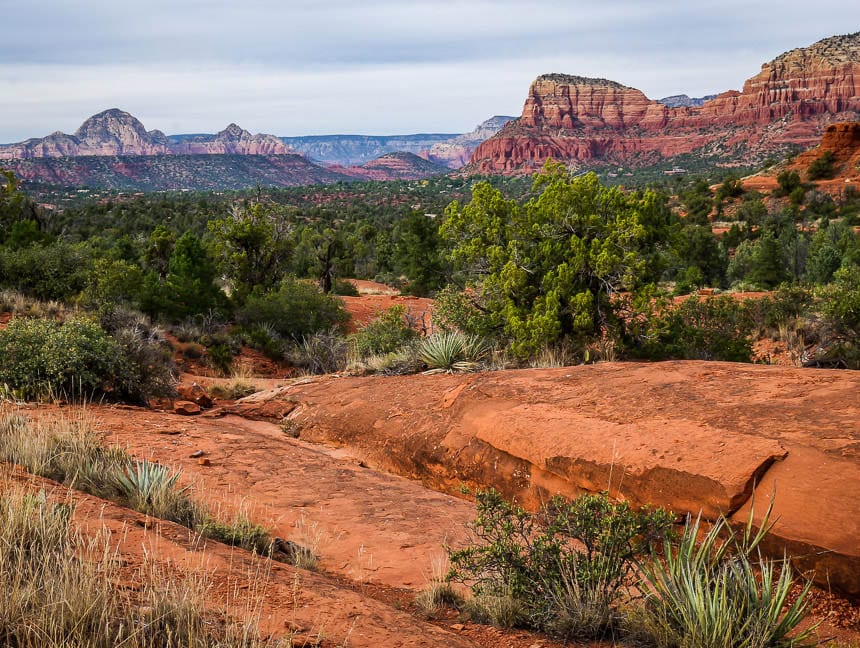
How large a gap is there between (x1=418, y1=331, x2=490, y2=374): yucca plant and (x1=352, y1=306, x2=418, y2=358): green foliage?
5.71 ft

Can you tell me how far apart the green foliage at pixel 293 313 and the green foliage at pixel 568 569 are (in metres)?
16.0

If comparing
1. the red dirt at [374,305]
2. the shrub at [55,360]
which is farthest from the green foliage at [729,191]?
the shrub at [55,360]

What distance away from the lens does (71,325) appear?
400 inches

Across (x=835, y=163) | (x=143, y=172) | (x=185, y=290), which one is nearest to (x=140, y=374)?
(x=185, y=290)

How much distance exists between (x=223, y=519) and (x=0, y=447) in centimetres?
228

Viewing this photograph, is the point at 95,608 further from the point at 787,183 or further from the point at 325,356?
the point at 787,183

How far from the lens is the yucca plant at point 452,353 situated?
1114 cm

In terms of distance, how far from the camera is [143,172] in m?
140

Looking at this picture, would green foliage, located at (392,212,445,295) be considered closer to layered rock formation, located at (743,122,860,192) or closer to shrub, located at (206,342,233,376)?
shrub, located at (206,342,233,376)

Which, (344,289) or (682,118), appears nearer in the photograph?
(344,289)

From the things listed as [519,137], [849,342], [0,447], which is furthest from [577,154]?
[0,447]

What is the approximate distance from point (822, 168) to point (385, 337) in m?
51.9

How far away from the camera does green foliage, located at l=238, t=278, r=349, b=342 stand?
20672mm

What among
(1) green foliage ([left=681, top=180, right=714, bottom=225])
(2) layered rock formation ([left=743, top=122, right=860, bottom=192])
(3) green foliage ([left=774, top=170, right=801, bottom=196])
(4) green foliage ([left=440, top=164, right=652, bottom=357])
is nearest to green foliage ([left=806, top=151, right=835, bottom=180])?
(2) layered rock formation ([left=743, top=122, right=860, bottom=192])
